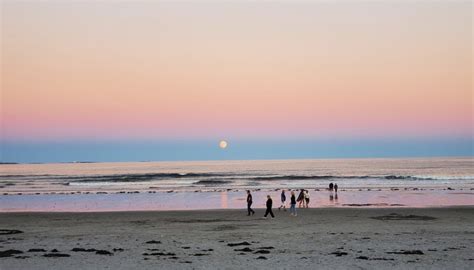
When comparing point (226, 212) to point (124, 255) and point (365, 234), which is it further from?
point (124, 255)

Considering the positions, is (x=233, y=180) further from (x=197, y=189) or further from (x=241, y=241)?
(x=241, y=241)

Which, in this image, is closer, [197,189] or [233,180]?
[197,189]

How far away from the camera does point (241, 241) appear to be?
61.5 feet

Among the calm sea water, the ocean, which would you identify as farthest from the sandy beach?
the calm sea water

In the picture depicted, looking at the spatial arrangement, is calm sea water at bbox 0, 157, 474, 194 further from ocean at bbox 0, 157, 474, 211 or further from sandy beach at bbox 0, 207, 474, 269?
sandy beach at bbox 0, 207, 474, 269

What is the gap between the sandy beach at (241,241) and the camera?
14.6 m

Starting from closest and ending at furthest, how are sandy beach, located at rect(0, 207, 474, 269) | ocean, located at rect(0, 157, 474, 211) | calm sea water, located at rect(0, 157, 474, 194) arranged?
sandy beach, located at rect(0, 207, 474, 269)
ocean, located at rect(0, 157, 474, 211)
calm sea water, located at rect(0, 157, 474, 194)

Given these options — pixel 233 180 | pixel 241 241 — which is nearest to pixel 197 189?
pixel 233 180

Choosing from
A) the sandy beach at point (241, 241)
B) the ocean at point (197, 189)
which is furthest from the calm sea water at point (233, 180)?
the sandy beach at point (241, 241)

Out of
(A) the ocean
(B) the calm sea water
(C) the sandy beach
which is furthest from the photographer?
(B) the calm sea water

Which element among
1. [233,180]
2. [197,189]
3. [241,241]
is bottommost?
[241,241]

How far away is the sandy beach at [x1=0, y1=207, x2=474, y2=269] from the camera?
1461 centimetres

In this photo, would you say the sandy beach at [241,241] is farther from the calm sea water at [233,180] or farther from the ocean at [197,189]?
the calm sea water at [233,180]

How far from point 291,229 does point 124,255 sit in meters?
8.42
